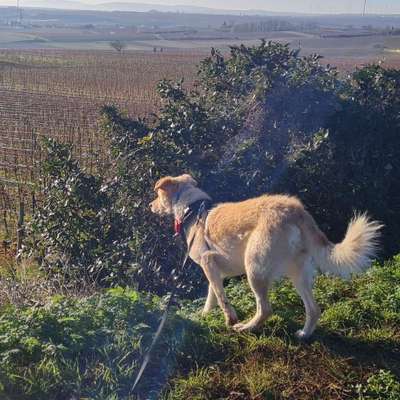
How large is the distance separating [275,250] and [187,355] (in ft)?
3.52

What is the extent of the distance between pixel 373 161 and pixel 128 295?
16.1 ft

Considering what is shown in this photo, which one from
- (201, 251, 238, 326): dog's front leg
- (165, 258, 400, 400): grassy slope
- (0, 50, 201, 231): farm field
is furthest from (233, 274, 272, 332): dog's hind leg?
(0, 50, 201, 231): farm field

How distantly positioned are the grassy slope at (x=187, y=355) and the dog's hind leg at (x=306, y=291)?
0.10m

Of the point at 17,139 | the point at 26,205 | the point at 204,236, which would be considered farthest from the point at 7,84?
the point at 204,236

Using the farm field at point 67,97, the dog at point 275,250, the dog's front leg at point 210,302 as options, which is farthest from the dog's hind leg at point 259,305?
the farm field at point 67,97

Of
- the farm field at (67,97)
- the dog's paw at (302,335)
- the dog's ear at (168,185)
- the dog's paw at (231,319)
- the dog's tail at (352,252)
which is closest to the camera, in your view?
the dog's tail at (352,252)

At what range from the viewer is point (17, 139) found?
1728 centimetres

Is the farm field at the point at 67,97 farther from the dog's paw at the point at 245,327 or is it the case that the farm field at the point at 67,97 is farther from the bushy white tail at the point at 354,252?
the bushy white tail at the point at 354,252

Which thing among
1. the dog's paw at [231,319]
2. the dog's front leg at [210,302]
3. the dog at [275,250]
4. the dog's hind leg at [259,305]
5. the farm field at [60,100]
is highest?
the dog at [275,250]

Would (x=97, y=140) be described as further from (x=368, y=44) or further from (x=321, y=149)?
(x=368, y=44)

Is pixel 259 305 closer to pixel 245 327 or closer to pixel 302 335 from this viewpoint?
pixel 245 327

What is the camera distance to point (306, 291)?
4.67 m

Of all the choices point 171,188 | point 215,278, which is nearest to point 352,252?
point 215,278

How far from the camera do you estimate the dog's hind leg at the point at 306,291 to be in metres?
4.57
